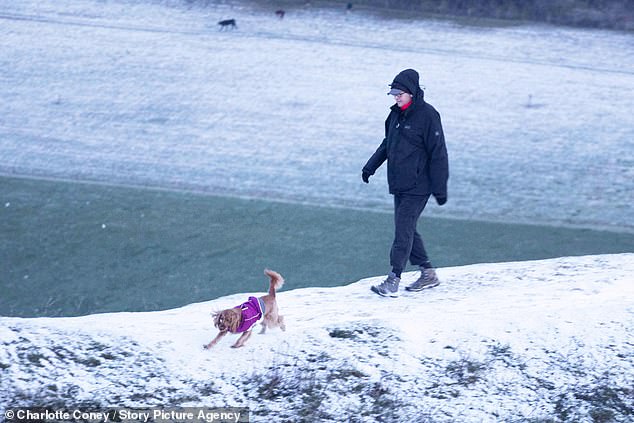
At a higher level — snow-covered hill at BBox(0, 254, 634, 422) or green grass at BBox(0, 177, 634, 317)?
snow-covered hill at BBox(0, 254, 634, 422)

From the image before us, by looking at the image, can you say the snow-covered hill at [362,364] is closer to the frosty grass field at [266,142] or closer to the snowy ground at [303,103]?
the frosty grass field at [266,142]

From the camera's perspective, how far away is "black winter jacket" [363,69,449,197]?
6.38 meters

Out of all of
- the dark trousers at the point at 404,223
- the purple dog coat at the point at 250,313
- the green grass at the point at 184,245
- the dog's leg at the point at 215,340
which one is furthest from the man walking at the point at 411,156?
the green grass at the point at 184,245

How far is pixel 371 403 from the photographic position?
513 cm

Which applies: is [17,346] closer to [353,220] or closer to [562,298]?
[562,298]

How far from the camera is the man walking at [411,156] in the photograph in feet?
20.9

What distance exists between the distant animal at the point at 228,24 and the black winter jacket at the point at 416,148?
46.1 feet

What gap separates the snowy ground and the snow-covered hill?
210 inches

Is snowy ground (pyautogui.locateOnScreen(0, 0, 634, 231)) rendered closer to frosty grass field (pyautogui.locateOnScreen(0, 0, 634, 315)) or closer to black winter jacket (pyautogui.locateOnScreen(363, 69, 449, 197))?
frosty grass field (pyautogui.locateOnScreen(0, 0, 634, 315))

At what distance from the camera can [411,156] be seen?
21.2 feet

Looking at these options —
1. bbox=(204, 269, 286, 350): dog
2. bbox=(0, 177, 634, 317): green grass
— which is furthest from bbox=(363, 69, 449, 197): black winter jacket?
bbox=(0, 177, 634, 317): green grass

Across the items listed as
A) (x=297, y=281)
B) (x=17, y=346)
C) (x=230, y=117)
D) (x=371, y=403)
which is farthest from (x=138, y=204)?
(x=371, y=403)

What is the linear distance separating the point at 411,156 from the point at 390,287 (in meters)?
1.12

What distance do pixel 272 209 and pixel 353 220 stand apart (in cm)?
107
